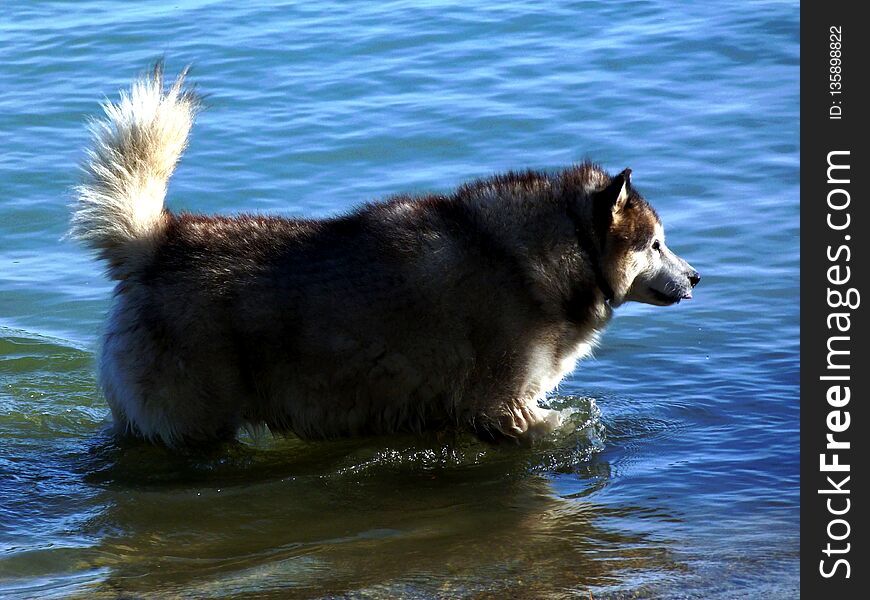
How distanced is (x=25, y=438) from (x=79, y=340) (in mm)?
1486

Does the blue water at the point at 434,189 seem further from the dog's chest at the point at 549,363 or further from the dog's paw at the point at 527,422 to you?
the dog's chest at the point at 549,363

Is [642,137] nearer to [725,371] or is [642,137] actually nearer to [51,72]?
[725,371]

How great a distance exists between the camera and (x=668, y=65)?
12656 mm

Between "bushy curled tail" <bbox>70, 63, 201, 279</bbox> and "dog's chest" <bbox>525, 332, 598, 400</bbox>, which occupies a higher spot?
"bushy curled tail" <bbox>70, 63, 201, 279</bbox>

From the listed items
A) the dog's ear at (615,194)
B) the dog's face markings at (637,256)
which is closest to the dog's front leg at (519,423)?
the dog's face markings at (637,256)

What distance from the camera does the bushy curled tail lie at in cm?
578

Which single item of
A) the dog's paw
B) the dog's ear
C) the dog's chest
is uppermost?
the dog's ear

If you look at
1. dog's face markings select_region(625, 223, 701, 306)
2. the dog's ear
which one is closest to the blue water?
dog's face markings select_region(625, 223, 701, 306)
